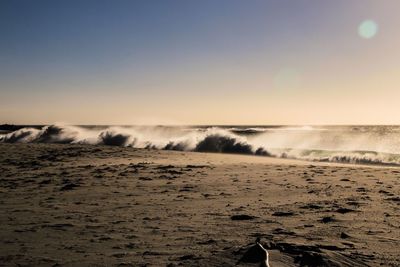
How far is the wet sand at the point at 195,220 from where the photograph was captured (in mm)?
4031

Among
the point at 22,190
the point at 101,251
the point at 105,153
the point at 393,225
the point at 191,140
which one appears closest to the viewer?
the point at 101,251

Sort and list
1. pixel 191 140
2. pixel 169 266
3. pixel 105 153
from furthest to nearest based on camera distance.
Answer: pixel 191 140, pixel 105 153, pixel 169 266

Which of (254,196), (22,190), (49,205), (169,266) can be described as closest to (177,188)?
(254,196)

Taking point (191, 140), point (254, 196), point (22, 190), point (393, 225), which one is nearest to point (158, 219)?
point (254, 196)

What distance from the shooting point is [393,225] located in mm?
5199

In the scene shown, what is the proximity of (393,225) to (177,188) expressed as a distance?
4.59 meters

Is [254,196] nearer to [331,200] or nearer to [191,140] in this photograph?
[331,200]

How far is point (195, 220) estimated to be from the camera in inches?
220

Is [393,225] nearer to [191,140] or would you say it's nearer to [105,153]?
[105,153]

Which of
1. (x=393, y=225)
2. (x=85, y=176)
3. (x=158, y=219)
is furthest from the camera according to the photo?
(x=85, y=176)

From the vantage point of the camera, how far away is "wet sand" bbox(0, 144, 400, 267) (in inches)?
159

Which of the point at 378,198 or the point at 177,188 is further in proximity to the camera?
the point at 177,188

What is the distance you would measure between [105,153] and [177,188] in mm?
10340

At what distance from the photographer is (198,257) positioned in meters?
3.97
